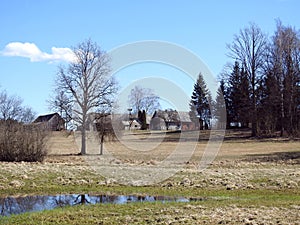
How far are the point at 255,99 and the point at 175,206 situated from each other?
170 ft

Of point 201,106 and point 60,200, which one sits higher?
point 201,106

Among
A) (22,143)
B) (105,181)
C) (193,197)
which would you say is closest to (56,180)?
(105,181)

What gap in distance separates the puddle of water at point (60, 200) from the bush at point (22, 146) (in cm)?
1349

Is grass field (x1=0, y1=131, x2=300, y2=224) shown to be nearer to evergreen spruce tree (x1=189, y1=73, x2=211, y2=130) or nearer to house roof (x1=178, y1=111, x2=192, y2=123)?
house roof (x1=178, y1=111, x2=192, y2=123)

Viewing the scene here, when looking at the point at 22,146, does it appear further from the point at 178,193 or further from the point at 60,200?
the point at 178,193

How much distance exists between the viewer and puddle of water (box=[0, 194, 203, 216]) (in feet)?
45.5

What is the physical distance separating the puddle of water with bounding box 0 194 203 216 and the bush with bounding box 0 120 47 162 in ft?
44.3

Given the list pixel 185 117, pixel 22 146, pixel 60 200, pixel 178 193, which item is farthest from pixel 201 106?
pixel 60 200

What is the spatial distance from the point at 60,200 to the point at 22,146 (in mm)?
14699

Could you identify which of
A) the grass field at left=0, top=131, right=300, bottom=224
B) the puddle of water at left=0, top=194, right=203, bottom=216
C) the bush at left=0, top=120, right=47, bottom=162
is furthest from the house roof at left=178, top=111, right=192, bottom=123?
the puddle of water at left=0, top=194, right=203, bottom=216

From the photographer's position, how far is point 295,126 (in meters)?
61.2

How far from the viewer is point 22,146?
29.0 metres

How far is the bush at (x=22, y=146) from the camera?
28.8 metres

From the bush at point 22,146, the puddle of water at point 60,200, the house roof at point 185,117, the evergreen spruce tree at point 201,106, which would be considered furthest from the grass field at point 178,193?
the evergreen spruce tree at point 201,106
